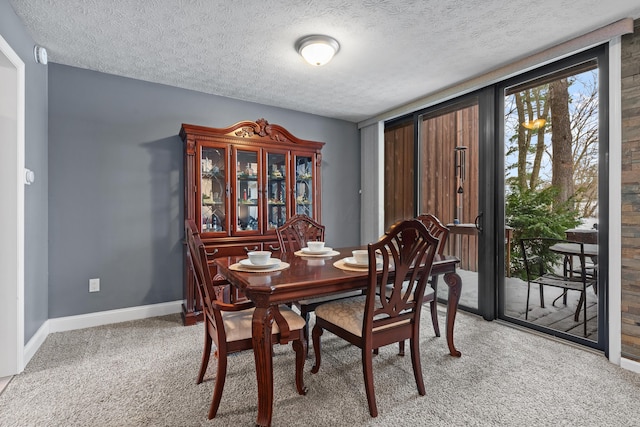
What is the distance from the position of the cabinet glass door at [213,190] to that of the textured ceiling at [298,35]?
727 mm

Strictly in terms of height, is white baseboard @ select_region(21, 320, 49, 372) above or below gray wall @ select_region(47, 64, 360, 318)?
below

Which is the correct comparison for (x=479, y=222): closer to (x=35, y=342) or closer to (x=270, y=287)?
(x=270, y=287)

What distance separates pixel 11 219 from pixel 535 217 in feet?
12.8

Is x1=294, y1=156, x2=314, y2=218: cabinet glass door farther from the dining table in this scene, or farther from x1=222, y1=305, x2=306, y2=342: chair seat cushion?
x1=222, y1=305, x2=306, y2=342: chair seat cushion

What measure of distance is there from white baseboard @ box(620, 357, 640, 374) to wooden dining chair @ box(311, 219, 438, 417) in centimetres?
145

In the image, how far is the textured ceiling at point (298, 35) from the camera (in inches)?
79.4

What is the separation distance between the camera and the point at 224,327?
1707mm

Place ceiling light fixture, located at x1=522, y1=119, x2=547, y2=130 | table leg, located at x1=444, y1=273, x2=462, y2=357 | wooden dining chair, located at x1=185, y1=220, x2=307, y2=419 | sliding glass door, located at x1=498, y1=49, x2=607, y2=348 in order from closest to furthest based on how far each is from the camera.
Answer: wooden dining chair, located at x1=185, y1=220, x2=307, y2=419 → table leg, located at x1=444, y1=273, x2=462, y2=357 → sliding glass door, located at x1=498, y1=49, x2=607, y2=348 → ceiling light fixture, located at x1=522, y1=119, x2=547, y2=130

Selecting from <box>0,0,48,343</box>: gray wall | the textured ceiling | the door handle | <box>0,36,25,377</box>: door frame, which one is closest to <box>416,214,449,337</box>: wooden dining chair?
the door handle

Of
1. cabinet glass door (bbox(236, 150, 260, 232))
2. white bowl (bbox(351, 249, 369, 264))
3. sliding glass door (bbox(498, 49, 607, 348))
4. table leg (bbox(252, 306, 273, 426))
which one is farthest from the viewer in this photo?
cabinet glass door (bbox(236, 150, 260, 232))

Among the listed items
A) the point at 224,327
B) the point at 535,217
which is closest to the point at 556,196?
the point at 535,217

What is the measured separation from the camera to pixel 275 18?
212cm

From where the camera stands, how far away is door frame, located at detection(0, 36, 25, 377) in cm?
205

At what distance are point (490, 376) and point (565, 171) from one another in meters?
1.74
